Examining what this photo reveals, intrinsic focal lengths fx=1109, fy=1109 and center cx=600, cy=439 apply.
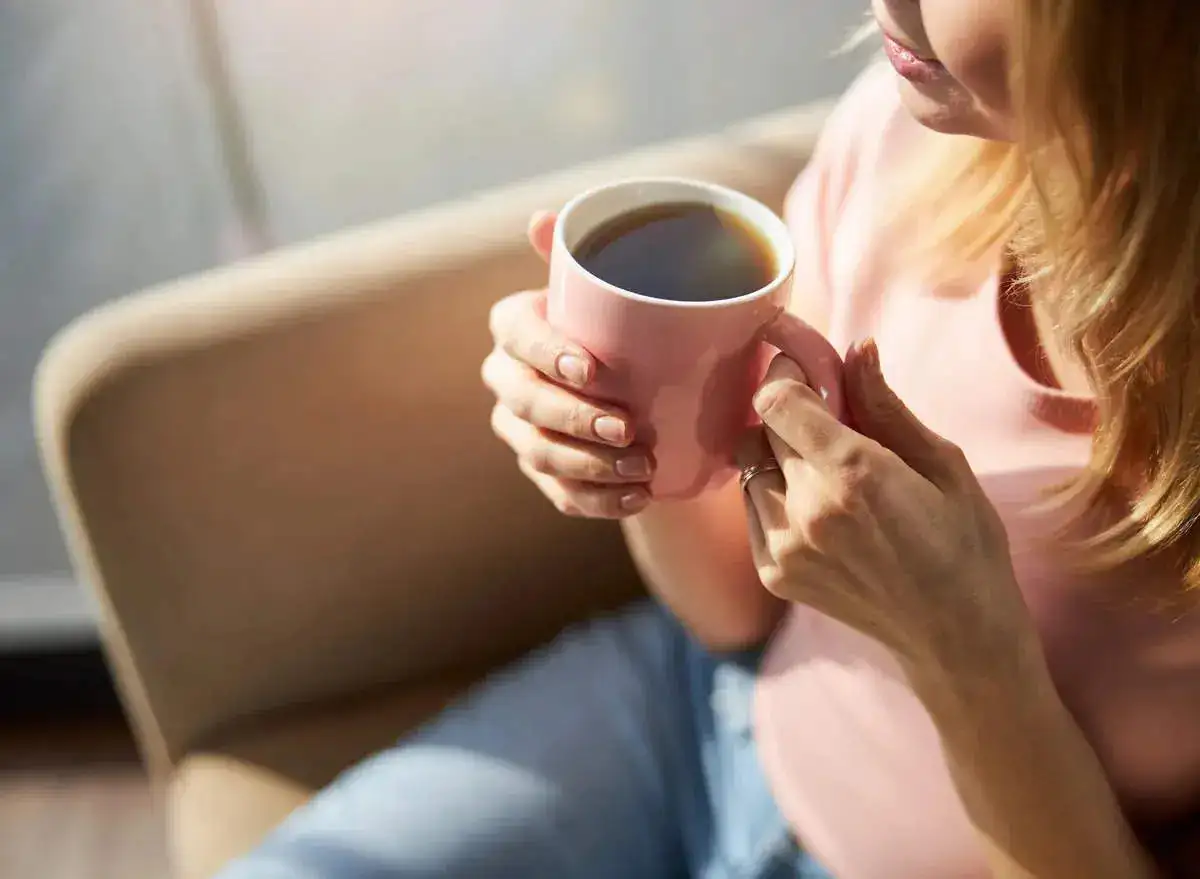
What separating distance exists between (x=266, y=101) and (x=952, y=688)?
0.96 metres

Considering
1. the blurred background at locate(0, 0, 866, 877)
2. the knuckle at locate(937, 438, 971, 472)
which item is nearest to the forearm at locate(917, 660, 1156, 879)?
the knuckle at locate(937, 438, 971, 472)

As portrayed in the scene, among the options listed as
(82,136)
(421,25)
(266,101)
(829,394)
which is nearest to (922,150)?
(829,394)

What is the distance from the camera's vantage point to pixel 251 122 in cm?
120

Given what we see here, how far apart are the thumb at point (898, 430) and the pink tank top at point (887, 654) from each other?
4.2 inches

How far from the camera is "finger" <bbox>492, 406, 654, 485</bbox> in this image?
1.78 ft

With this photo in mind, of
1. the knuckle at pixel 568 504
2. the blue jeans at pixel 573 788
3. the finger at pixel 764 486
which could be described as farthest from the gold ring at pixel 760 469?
the blue jeans at pixel 573 788

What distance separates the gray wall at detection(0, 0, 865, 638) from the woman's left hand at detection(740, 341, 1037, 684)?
0.75m

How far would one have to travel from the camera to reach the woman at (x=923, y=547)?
0.49 metres

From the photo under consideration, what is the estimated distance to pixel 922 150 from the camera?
71 cm

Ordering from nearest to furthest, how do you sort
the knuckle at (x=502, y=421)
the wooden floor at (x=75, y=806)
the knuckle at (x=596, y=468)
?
the knuckle at (x=596, y=468), the knuckle at (x=502, y=421), the wooden floor at (x=75, y=806)

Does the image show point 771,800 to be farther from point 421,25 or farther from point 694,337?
point 421,25

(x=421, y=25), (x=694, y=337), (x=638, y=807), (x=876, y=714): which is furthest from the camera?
(x=421, y=25)

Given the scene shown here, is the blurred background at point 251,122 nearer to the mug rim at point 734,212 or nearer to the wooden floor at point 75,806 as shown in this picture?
the wooden floor at point 75,806

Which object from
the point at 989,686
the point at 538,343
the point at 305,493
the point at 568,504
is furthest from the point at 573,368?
the point at 305,493
